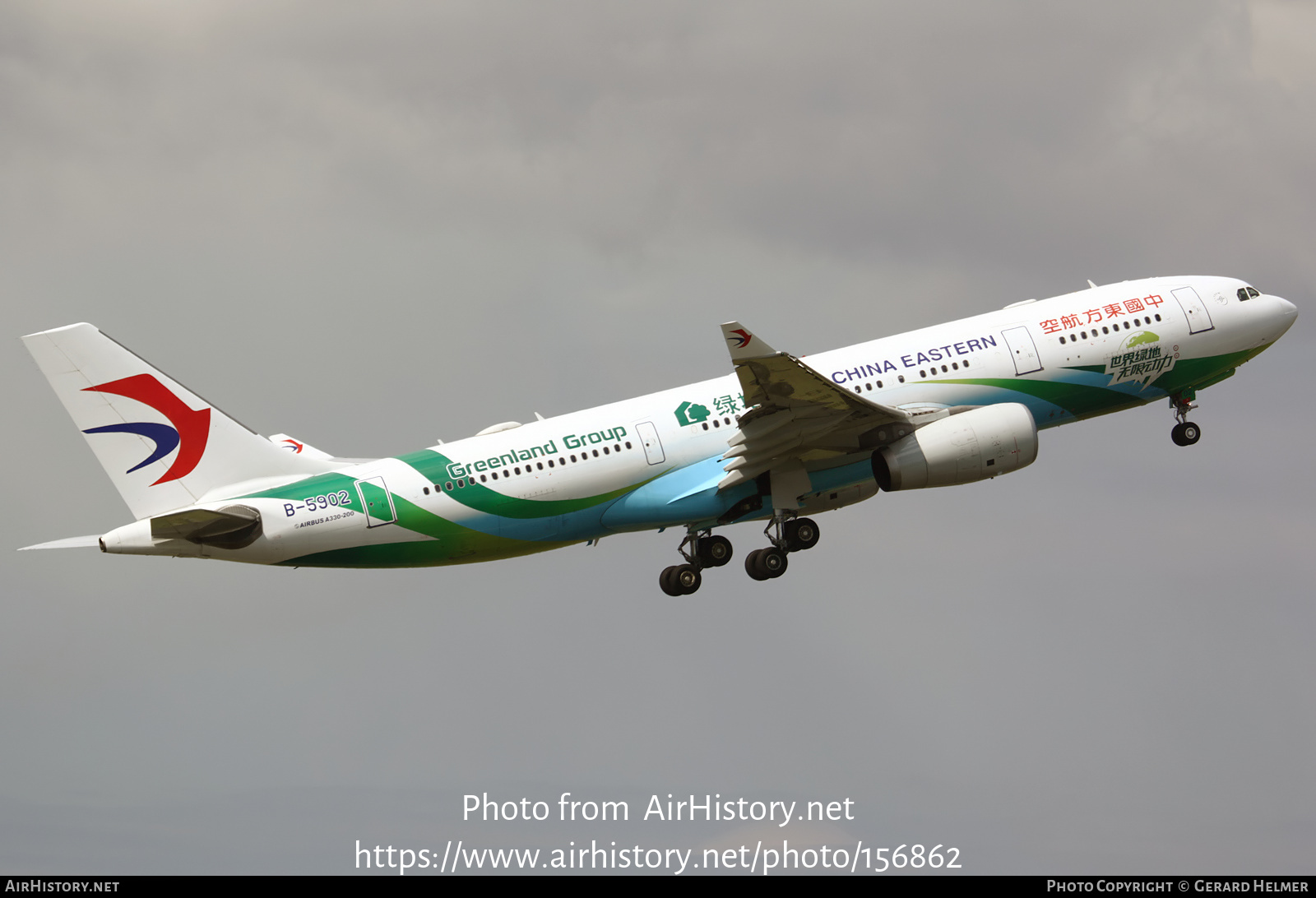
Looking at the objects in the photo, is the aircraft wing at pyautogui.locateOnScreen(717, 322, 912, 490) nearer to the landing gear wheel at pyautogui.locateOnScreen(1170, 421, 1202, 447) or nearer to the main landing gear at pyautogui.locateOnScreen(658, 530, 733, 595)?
the main landing gear at pyautogui.locateOnScreen(658, 530, 733, 595)

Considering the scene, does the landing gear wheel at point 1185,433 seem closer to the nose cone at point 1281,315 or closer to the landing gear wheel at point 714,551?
the nose cone at point 1281,315

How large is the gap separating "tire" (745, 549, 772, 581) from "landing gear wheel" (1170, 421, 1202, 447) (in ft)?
50.2

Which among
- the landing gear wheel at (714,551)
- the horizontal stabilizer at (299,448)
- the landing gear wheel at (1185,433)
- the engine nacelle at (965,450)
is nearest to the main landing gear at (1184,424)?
the landing gear wheel at (1185,433)

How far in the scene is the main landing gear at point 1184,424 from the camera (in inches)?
2085

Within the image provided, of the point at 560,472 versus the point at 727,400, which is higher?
the point at 727,400

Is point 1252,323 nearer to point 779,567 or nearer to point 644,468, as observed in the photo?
point 779,567

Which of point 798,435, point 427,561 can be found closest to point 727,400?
point 798,435

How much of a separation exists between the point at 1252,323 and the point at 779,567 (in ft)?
60.6

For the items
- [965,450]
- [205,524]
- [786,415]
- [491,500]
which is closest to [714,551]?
[786,415]

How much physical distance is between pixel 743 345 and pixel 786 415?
3.95 m

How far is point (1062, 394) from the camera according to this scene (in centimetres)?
4997

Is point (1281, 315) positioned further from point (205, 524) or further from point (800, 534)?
point (205, 524)

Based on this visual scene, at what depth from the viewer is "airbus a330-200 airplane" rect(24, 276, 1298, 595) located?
151 feet

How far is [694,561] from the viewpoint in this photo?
5181 centimetres
